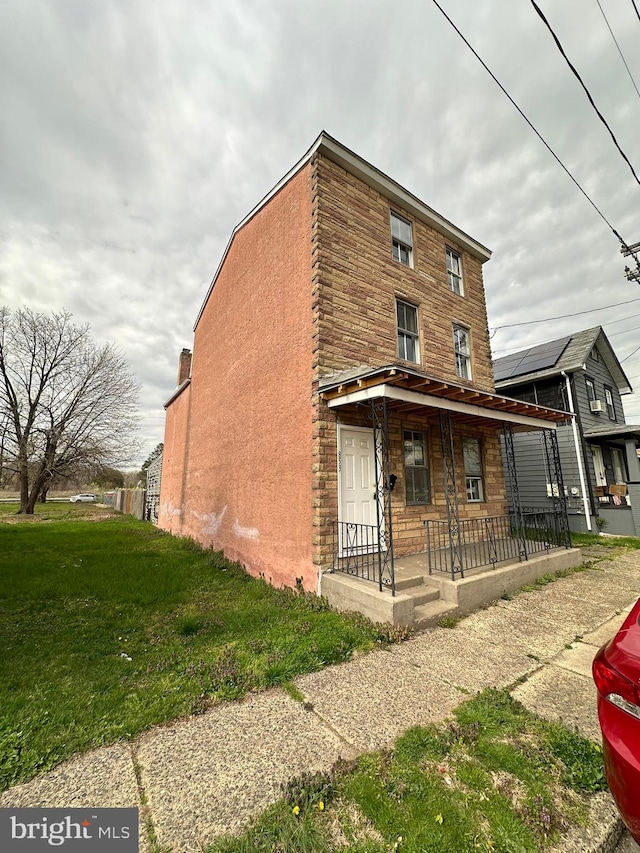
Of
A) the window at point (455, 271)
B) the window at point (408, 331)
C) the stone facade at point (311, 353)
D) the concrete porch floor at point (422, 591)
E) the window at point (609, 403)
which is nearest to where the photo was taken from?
the concrete porch floor at point (422, 591)

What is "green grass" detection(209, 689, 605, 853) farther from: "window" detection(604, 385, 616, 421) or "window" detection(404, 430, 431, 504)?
"window" detection(604, 385, 616, 421)

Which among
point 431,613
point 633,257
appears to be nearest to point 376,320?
point 431,613

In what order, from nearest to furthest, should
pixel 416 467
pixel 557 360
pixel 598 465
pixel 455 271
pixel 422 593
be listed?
1. pixel 422 593
2. pixel 416 467
3. pixel 455 271
4. pixel 598 465
5. pixel 557 360

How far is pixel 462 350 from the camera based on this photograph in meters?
10.2

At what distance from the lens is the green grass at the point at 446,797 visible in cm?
191

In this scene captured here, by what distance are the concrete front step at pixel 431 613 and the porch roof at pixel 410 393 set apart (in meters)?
3.01

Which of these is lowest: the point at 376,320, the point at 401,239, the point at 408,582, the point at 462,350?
the point at 408,582

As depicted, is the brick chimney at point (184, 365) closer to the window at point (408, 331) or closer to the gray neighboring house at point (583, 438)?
the window at point (408, 331)

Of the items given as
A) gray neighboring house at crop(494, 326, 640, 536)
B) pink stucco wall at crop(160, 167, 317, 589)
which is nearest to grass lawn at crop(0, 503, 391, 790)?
pink stucco wall at crop(160, 167, 317, 589)

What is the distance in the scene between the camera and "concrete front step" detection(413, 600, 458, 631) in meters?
4.83

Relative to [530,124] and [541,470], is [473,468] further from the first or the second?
[530,124]

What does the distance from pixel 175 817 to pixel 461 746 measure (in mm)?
1980

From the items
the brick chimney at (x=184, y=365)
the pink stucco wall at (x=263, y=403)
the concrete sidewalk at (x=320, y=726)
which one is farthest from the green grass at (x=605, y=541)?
the brick chimney at (x=184, y=365)

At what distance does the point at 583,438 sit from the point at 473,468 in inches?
289
